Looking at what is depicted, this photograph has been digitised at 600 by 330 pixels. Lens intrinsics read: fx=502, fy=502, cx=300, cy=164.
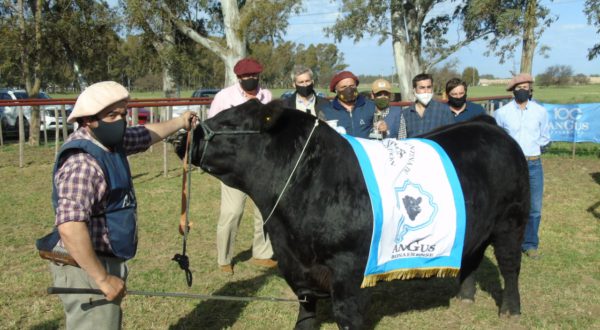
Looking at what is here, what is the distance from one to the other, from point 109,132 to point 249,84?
2723 millimetres

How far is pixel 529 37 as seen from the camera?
20.0 metres

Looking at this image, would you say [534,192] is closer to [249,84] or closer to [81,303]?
[249,84]

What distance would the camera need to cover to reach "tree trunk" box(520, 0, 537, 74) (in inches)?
779

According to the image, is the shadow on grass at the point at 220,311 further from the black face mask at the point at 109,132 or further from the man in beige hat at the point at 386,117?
the black face mask at the point at 109,132

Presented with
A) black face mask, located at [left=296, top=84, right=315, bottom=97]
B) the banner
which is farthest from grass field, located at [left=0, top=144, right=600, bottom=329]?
the banner

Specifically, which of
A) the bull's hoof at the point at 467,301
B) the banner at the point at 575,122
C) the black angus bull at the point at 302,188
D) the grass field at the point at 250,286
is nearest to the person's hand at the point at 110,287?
the black angus bull at the point at 302,188

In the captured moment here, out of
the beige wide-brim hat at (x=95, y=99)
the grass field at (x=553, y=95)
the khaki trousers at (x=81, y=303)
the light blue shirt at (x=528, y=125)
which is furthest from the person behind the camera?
the grass field at (x=553, y=95)

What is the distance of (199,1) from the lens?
22531mm

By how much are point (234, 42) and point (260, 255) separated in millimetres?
15726

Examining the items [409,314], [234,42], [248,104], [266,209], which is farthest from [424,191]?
[234,42]

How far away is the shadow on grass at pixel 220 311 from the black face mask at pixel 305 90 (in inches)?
78.3

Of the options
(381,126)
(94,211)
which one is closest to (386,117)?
(381,126)

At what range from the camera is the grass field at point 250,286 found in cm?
430

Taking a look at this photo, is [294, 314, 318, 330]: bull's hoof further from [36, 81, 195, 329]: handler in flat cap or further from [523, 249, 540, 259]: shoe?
[523, 249, 540, 259]: shoe
